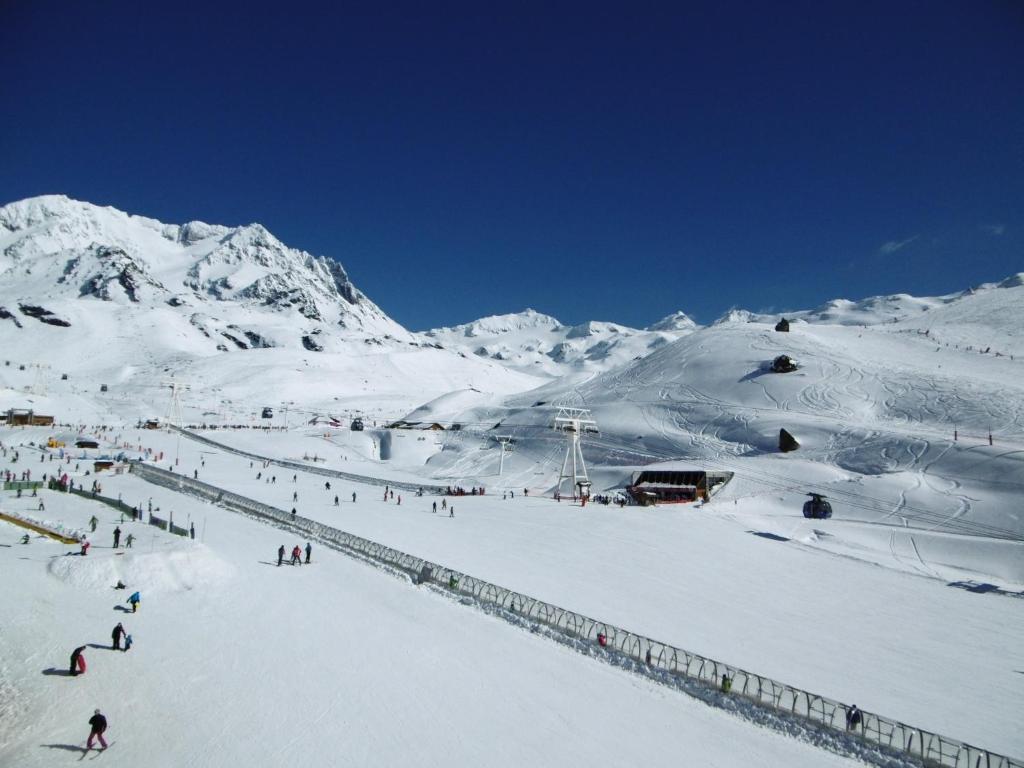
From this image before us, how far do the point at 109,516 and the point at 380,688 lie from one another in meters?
26.1

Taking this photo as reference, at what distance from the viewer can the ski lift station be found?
146 ft

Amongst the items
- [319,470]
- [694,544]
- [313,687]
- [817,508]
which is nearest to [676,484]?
[817,508]

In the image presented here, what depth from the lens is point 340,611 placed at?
20.6m

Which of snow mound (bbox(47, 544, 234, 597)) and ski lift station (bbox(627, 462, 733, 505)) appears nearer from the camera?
snow mound (bbox(47, 544, 234, 597))

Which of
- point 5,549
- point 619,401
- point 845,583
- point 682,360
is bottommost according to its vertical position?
point 845,583

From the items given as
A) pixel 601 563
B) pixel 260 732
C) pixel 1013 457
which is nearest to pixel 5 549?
pixel 260 732

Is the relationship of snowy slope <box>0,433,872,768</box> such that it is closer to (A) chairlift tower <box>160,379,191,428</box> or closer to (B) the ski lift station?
(B) the ski lift station

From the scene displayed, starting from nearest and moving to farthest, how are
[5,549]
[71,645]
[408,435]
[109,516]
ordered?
[71,645] → [5,549] → [109,516] → [408,435]

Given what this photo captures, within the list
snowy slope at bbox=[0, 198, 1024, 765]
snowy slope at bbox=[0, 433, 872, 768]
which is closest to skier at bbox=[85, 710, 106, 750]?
snowy slope at bbox=[0, 433, 872, 768]

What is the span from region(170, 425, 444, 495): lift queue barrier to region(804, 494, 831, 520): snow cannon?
27.8 meters

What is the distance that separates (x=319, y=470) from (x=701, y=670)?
49645mm

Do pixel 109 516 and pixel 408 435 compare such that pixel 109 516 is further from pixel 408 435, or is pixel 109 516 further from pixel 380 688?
pixel 408 435

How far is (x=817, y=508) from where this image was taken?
1521 inches

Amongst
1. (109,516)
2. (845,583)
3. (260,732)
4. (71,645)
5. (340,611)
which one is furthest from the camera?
(109,516)
